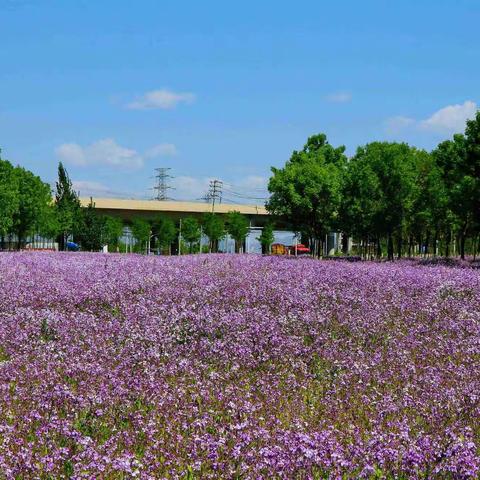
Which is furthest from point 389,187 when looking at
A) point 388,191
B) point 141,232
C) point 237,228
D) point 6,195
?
point 141,232

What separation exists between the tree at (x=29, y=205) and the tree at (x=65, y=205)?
221 inches

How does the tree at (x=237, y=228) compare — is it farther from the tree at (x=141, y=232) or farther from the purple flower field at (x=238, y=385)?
the purple flower field at (x=238, y=385)

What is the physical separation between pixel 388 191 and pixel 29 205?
98.3 ft

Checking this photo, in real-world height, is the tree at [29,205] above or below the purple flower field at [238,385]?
above

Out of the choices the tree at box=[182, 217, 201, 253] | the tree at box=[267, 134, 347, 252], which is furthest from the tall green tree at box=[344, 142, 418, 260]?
the tree at box=[182, 217, 201, 253]

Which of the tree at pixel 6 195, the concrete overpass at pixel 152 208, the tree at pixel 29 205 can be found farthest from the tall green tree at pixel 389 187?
the concrete overpass at pixel 152 208

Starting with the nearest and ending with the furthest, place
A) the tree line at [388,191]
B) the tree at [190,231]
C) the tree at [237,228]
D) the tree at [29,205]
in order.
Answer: the tree line at [388,191], the tree at [29,205], the tree at [237,228], the tree at [190,231]

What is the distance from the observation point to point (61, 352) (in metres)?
8.54

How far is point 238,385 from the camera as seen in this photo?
24.5 ft

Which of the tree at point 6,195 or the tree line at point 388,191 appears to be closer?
the tree line at point 388,191

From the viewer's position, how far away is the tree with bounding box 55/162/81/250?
6725 centimetres

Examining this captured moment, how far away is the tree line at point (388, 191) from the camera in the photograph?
36156mm

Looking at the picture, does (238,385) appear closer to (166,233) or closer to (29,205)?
(29,205)

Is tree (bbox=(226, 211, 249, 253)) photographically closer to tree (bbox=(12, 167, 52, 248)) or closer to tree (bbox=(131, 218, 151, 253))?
tree (bbox=(131, 218, 151, 253))
